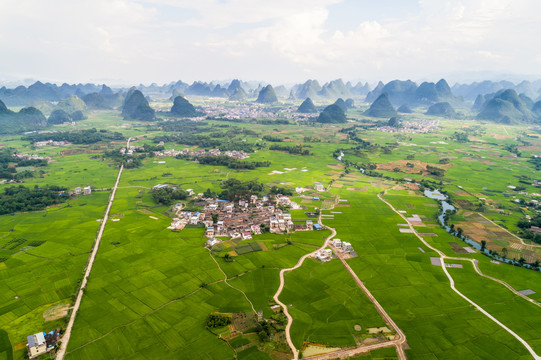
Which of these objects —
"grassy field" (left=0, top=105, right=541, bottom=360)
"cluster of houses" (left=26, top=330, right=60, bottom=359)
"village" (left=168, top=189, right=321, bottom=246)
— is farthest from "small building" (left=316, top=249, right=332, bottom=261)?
"cluster of houses" (left=26, top=330, right=60, bottom=359)

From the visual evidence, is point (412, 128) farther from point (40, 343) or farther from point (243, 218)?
point (40, 343)

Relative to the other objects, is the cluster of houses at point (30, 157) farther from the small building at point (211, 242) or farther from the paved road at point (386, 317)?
the paved road at point (386, 317)

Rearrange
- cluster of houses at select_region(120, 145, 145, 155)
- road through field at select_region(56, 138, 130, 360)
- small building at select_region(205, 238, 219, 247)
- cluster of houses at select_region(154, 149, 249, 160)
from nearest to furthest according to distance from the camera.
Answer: road through field at select_region(56, 138, 130, 360) → small building at select_region(205, 238, 219, 247) → cluster of houses at select_region(154, 149, 249, 160) → cluster of houses at select_region(120, 145, 145, 155)

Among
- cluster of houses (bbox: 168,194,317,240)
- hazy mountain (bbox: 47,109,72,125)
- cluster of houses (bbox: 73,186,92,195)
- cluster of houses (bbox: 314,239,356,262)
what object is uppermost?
hazy mountain (bbox: 47,109,72,125)

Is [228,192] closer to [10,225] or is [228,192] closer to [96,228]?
[96,228]

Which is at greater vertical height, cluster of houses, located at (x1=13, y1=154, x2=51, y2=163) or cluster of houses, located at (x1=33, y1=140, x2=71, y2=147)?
cluster of houses, located at (x1=33, y1=140, x2=71, y2=147)

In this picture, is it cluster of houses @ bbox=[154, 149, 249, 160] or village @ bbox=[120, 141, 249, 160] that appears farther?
village @ bbox=[120, 141, 249, 160]

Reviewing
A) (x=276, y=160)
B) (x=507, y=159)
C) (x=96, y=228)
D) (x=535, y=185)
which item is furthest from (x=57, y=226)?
Result: (x=507, y=159)

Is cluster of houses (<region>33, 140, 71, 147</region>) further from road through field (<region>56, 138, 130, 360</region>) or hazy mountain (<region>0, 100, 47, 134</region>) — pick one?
road through field (<region>56, 138, 130, 360</region>)
